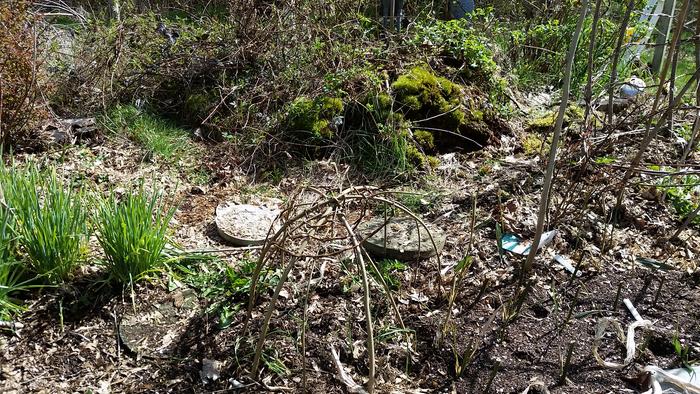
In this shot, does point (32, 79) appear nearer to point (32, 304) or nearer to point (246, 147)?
point (246, 147)

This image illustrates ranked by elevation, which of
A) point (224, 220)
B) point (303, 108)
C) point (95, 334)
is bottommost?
point (95, 334)

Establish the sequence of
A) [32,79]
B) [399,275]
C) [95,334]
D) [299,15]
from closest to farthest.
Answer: [95,334], [399,275], [32,79], [299,15]

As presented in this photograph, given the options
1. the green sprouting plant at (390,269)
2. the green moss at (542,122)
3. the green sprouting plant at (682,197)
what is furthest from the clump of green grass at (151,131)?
the green sprouting plant at (682,197)

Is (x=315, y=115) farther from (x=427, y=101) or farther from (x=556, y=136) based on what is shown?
(x=556, y=136)

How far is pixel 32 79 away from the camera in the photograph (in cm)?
459

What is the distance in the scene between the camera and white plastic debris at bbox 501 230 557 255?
3.77 metres

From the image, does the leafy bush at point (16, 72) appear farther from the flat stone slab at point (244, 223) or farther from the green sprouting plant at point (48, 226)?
the flat stone slab at point (244, 223)

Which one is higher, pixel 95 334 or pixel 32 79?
pixel 32 79

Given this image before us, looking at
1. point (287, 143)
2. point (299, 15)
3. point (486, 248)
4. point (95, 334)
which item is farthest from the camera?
point (299, 15)

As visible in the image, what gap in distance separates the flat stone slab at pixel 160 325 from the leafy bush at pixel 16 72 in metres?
2.34

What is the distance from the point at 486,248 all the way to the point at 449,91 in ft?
6.01

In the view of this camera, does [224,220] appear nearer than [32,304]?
No

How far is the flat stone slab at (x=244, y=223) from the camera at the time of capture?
4.04m

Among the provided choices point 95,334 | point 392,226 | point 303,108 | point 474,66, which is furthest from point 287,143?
point 95,334
